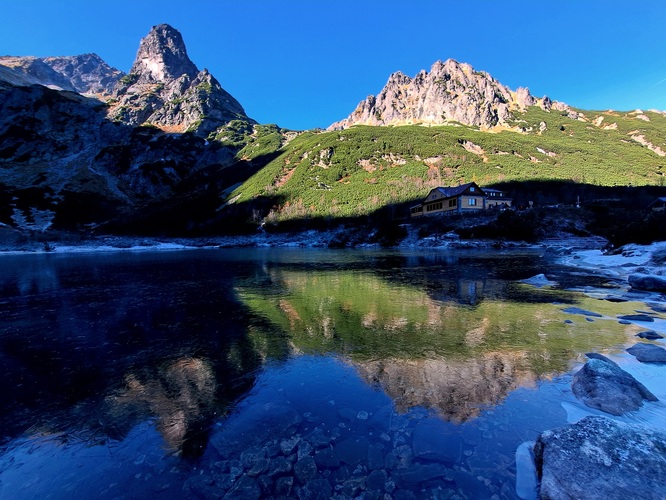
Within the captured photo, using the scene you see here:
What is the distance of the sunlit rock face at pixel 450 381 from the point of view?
6402mm

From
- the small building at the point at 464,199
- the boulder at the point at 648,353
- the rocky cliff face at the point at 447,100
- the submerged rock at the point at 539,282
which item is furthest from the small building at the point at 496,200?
the rocky cliff face at the point at 447,100

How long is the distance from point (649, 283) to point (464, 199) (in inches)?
2218

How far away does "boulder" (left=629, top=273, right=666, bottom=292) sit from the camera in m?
15.8

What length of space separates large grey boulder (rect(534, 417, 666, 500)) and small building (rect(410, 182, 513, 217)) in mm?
69681

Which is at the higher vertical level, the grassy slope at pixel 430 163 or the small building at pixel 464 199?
the grassy slope at pixel 430 163

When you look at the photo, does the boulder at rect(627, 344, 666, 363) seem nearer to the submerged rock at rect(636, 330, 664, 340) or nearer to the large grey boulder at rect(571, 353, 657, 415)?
the submerged rock at rect(636, 330, 664, 340)

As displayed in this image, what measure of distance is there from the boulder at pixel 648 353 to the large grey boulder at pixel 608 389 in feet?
7.14

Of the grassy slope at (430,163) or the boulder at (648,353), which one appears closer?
the boulder at (648,353)

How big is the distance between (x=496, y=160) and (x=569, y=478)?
4533 inches

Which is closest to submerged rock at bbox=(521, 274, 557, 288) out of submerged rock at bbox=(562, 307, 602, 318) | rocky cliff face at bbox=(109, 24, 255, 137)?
submerged rock at bbox=(562, 307, 602, 318)

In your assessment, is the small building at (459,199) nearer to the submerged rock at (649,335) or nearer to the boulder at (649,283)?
the boulder at (649,283)

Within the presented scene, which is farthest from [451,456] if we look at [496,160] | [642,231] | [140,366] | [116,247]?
[496,160]

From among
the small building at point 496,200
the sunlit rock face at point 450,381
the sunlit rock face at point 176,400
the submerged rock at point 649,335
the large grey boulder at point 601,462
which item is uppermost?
the small building at point 496,200

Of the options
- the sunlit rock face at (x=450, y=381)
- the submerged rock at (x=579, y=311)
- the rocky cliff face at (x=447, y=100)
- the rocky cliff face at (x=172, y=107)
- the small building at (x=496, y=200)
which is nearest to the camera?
the sunlit rock face at (x=450, y=381)
